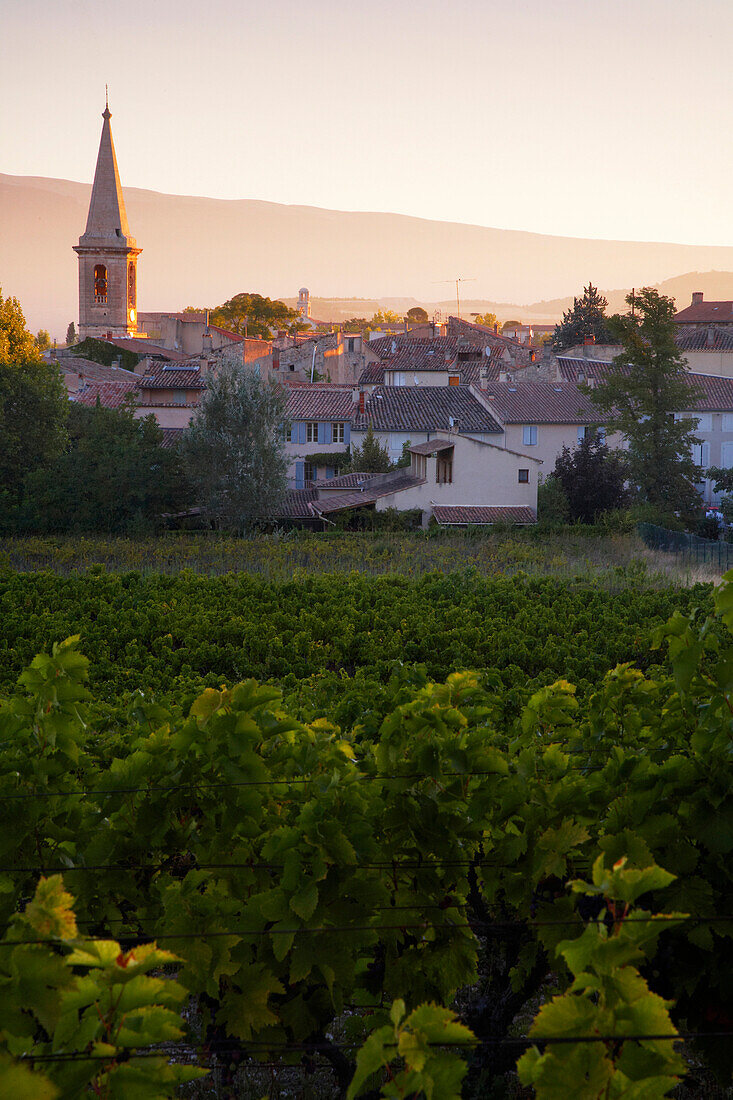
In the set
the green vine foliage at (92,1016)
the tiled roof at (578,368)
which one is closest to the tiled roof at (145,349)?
the tiled roof at (578,368)

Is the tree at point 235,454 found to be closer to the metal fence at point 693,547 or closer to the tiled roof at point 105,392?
the tiled roof at point 105,392

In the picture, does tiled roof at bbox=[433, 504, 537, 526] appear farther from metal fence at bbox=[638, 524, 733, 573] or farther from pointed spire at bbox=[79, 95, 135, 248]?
pointed spire at bbox=[79, 95, 135, 248]

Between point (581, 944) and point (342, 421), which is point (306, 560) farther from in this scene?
point (581, 944)

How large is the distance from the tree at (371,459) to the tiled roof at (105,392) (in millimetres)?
13027

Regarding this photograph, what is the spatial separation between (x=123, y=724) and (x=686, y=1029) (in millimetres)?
6211

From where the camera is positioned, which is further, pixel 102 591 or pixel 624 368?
pixel 624 368

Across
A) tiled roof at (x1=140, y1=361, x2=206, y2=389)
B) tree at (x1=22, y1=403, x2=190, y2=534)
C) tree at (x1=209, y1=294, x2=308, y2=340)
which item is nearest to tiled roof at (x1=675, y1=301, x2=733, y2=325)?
tiled roof at (x1=140, y1=361, x2=206, y2=389)

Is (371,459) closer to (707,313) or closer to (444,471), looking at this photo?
(444,471)

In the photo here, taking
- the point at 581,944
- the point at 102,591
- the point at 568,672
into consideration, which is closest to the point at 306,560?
the point at 102,591

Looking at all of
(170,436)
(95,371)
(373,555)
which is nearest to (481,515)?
(373,555)

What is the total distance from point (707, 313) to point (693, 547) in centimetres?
5548

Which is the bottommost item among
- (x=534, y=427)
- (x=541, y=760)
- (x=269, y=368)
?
(x=541, y=760)

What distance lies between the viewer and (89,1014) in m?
2.34

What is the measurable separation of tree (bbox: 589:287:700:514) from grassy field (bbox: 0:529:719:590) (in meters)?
7.33
